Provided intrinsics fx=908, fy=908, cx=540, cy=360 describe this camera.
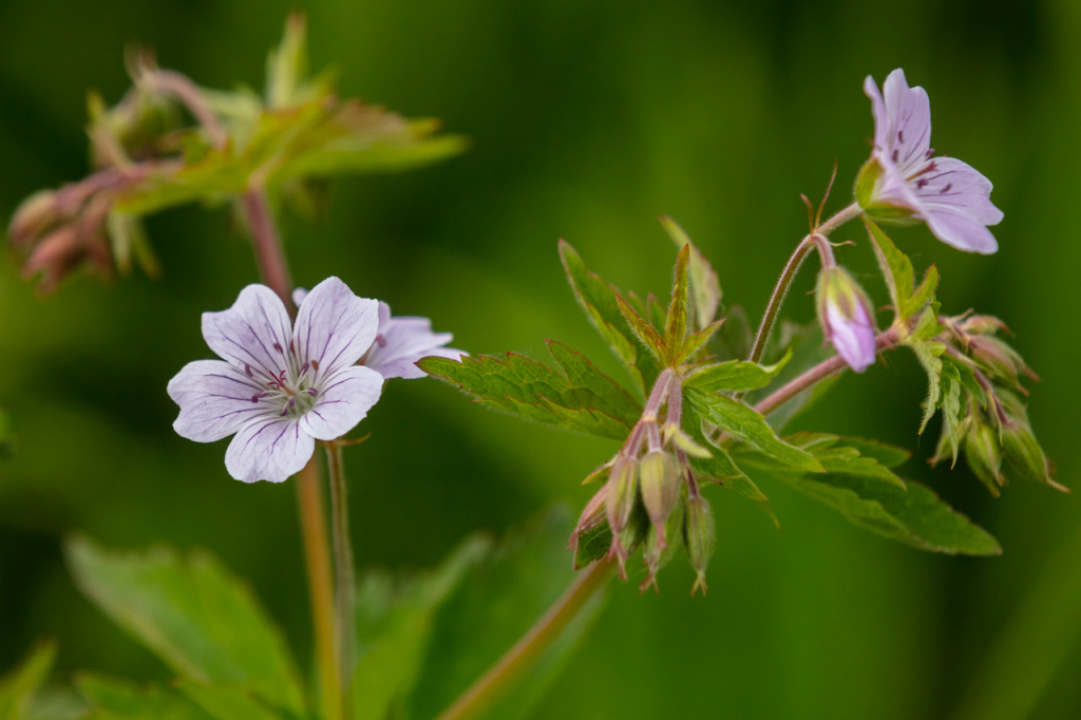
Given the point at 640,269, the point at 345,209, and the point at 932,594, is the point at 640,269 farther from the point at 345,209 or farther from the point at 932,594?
the point at 932,594

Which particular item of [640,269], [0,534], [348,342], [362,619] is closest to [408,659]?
[362,619]

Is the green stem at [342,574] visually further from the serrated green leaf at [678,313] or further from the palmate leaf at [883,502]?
the palmate leaf at [883,502]

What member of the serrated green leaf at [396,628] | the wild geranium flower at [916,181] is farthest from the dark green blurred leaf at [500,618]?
the wild geranium flower at [916,181]

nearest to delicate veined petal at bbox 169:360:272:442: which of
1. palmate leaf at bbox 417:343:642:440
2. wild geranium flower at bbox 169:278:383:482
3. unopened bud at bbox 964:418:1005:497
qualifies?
wild geranium flower at bbox 169:278:383:482

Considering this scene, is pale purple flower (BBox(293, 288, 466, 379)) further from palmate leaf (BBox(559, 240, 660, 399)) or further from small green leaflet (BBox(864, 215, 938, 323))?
small green leaflet (BBox(864, 215, 938, 323))

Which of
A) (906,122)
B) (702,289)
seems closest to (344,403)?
(702,289)
